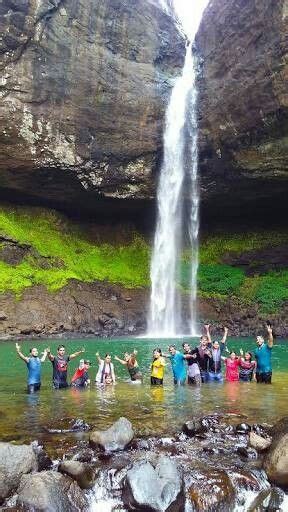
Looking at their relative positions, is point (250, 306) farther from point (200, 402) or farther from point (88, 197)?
point (200, 402)

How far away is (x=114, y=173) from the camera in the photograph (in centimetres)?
3978

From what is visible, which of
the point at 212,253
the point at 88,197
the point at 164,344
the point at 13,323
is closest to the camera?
the point at 164,344

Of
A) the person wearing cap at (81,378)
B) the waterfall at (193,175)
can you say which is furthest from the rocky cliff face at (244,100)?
the person wearing cap at (81,378)

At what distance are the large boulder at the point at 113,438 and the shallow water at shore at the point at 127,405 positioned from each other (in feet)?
1.52

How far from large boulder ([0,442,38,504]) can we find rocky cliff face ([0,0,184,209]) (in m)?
32.3

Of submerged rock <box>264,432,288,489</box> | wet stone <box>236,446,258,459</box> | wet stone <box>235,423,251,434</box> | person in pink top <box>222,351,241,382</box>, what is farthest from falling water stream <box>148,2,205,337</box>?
submerged rock <box>264,432,288,489</box>

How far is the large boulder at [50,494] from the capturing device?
21.5 feet

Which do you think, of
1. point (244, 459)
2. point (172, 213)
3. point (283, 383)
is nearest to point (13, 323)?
point (172, 213)

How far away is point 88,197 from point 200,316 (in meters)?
13.2

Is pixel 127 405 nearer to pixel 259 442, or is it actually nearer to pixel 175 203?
pixel 259 442

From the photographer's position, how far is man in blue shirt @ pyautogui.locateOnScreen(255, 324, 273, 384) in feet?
46.5

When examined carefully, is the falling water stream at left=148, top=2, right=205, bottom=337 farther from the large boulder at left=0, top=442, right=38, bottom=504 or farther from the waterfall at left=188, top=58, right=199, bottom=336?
the large boulder at left=0, top=442, right=38, bottom=504

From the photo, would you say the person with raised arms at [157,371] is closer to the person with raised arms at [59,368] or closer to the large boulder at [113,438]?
the person with raised arms at [59,368]

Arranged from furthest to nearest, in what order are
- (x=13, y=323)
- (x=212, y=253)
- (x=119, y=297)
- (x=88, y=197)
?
(x=212, y=253) < (x=88, y=197) < (x=119, y=297) < (x=13, y=323)
